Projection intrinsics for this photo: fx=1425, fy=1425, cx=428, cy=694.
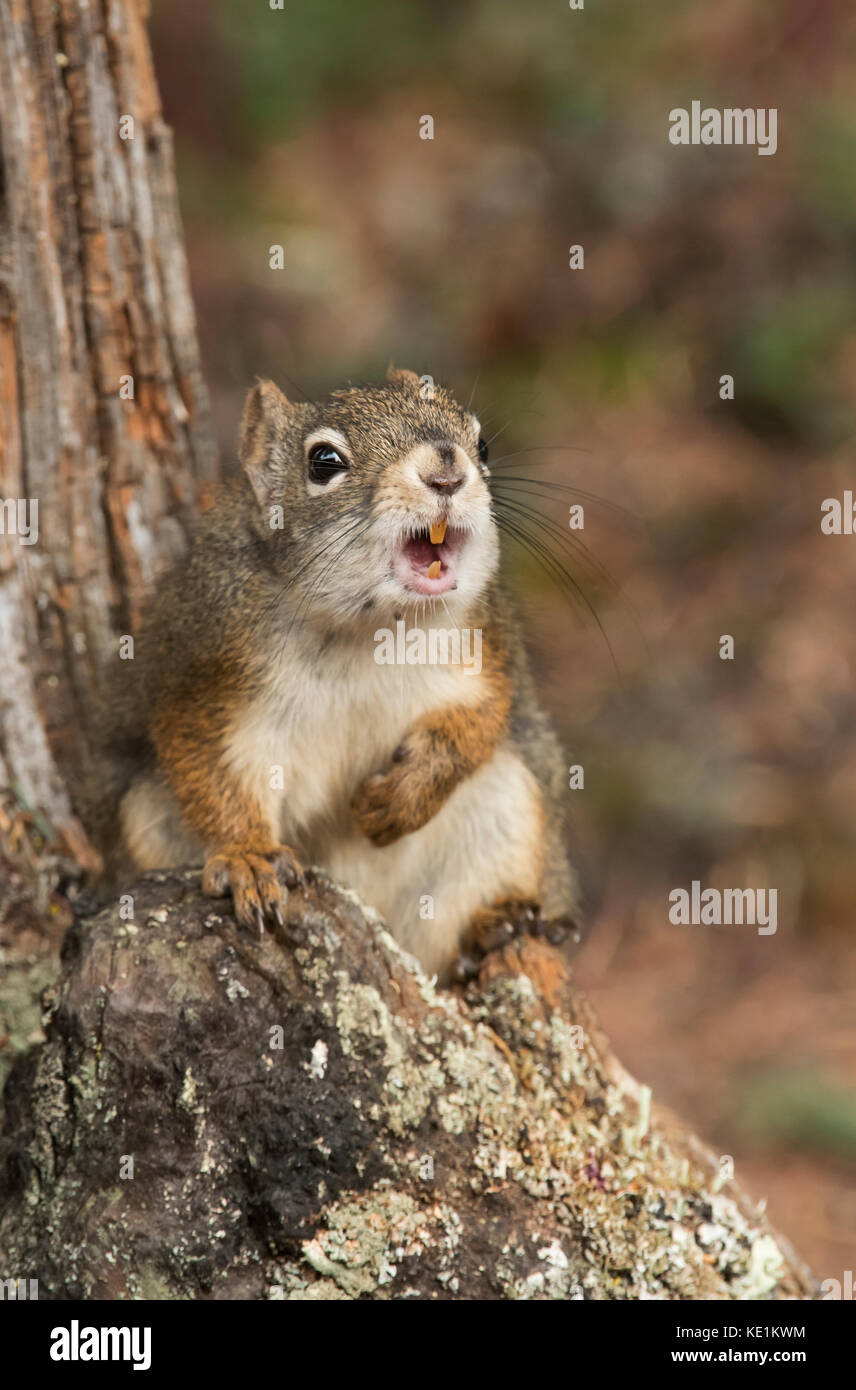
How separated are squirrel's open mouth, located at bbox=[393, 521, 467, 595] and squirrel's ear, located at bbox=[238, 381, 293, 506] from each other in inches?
23.6

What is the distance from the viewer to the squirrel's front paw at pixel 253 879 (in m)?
3.50

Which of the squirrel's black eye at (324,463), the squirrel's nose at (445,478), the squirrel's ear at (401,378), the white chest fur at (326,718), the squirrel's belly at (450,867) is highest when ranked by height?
the squirrel's ear at (401,378)

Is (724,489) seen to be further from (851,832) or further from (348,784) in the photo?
(348,784)

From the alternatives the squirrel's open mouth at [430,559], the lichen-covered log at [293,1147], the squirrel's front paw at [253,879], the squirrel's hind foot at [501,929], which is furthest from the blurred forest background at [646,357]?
the squirrel's front paw at [253,879]

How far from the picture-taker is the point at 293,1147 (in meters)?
3.28

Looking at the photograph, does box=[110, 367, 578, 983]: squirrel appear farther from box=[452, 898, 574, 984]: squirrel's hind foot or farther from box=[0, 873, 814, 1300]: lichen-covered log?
box=[0, 873, 814, 1300]: lichen-covered log

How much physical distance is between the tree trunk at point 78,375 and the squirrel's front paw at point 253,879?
0.92m

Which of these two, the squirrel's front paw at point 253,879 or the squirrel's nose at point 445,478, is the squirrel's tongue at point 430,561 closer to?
the squirrel's nose at point 445,478

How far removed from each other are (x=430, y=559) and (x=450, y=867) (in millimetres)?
1166

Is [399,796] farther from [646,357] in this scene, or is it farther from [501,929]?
[646,357]

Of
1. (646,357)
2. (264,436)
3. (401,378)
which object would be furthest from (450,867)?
(646,357)

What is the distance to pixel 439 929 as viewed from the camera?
441 cm

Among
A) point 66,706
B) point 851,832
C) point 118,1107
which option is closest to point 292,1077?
point 118,1107

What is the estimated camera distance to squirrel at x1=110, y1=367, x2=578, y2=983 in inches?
146
